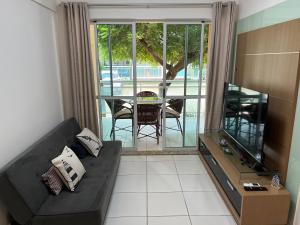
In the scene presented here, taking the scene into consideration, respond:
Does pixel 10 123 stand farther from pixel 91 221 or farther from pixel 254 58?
pixel 254 58

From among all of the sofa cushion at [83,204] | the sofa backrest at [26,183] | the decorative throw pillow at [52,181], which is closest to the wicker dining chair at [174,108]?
the sofa cushion at [83,204]

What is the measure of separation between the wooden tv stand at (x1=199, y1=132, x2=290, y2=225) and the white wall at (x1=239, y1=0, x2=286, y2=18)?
1796mm

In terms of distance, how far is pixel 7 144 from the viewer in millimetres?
2146

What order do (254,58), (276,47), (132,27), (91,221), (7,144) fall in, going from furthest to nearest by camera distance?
(132,27), (254,58), (276,47), (7,144), (91,221)

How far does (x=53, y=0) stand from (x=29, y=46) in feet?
3.58

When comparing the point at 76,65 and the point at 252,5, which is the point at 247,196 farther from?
the point at 76,65

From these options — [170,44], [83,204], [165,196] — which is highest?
[170,44]

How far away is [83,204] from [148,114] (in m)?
2.36

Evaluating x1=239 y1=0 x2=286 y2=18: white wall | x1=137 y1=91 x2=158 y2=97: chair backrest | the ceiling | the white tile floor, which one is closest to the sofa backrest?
the white tile floor

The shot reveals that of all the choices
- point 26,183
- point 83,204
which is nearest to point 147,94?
point 83,204

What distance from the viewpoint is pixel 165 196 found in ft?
9.10

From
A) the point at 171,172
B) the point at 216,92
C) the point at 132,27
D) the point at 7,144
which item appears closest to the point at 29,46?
the point at 7,144

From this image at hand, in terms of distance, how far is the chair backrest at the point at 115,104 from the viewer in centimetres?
391

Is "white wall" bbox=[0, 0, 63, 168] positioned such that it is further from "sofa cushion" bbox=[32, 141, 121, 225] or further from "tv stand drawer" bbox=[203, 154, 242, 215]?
"tv stand drawer" bbox=[203, 154, 242, 215]
